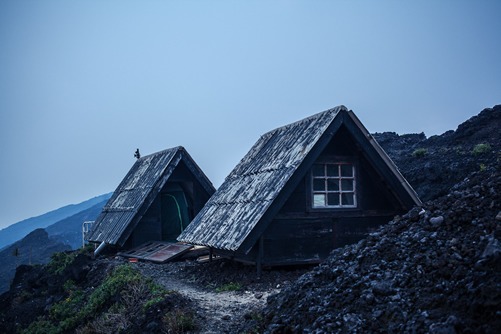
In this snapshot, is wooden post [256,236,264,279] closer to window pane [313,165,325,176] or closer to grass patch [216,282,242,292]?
grass patch [216,282,242,292]

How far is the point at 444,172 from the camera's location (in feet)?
96.2

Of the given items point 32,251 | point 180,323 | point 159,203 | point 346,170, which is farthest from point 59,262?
point 32,251

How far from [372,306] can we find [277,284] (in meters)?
5.12

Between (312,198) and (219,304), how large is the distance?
3967 mm

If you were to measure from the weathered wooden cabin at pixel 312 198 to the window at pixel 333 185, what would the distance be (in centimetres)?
3

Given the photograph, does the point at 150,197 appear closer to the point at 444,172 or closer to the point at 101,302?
the point at 101,302

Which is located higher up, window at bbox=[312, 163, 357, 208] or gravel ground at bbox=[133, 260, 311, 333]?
window at bbox=[312, 163, 357, 208]

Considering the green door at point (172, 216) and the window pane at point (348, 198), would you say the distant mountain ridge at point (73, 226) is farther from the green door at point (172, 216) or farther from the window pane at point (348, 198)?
the window pane at point (348, 198)

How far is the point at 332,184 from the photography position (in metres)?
12.8

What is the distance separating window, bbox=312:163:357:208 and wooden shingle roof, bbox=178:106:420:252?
0.78 meters

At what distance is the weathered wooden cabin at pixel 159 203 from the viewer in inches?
727

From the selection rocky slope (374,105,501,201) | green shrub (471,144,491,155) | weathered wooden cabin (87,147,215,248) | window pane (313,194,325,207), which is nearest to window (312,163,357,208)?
window pane (313,194,325,207)

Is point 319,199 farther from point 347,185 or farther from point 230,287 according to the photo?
point 230,287

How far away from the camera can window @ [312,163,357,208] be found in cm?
1253
